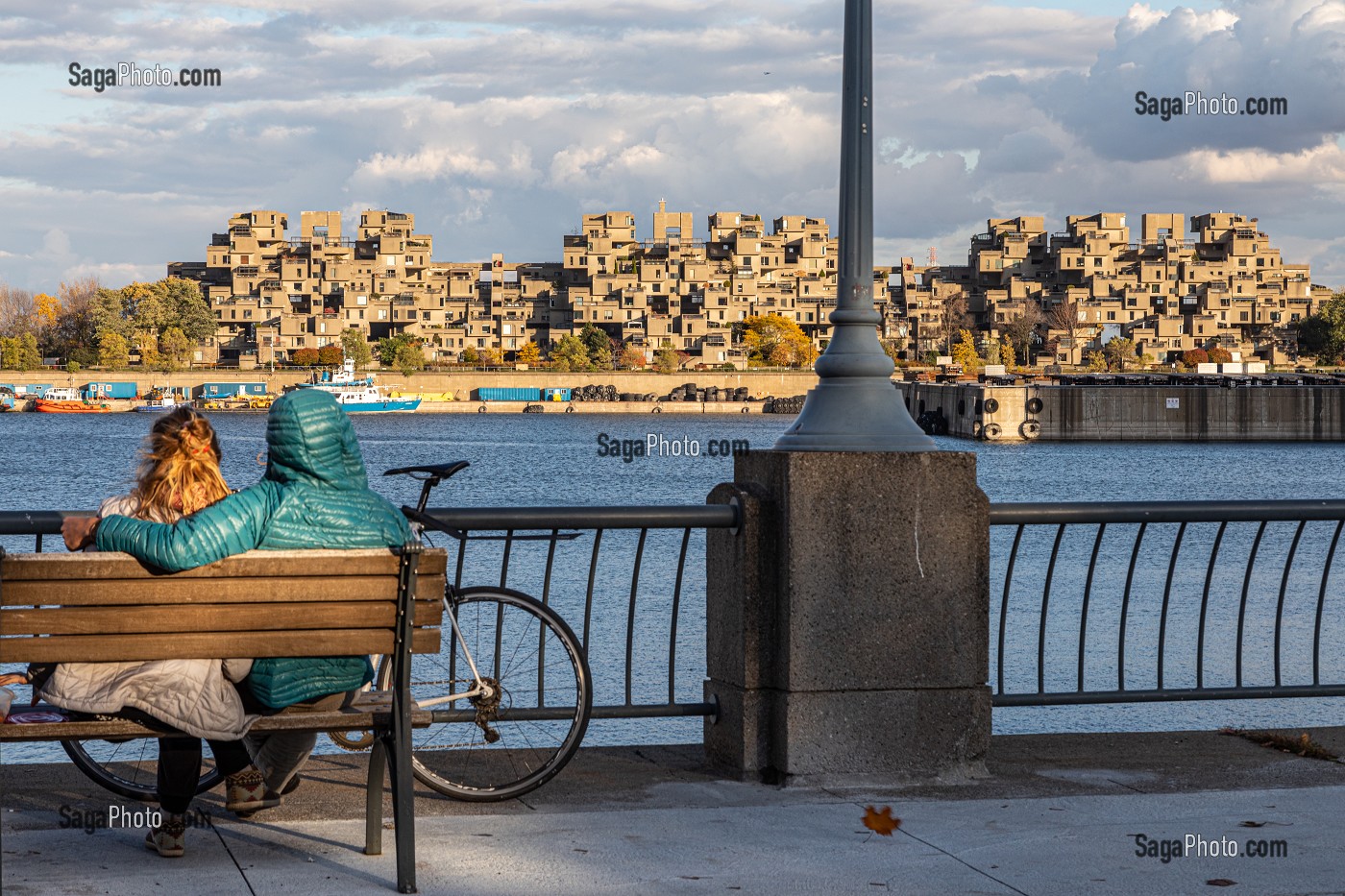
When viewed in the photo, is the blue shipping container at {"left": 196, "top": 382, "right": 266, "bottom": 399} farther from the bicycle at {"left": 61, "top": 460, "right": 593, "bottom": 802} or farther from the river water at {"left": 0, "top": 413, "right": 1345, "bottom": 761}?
the bicycle at {"left": 61, "top": 460, "right": 593, "bottom": 802}

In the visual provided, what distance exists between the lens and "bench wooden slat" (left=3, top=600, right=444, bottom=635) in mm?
4848

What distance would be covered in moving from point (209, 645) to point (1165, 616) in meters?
4.74

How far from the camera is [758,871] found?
538 cm

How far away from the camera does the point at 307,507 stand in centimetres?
539

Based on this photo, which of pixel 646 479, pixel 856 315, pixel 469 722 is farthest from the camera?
pixel 646 479

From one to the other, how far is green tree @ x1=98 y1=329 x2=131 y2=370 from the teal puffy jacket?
18568 cm

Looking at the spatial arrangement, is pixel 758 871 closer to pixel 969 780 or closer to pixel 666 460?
pixel 969 780

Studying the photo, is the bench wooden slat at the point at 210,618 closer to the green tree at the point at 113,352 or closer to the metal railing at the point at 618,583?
the metal railing at the point at 618,583

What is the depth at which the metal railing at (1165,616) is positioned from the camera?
7523 mm

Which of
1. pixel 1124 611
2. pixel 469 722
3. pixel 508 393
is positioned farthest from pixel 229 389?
pixel 469 722

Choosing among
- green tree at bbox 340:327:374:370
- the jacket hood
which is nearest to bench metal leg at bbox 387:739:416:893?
the jacket hood

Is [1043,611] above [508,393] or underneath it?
underneath

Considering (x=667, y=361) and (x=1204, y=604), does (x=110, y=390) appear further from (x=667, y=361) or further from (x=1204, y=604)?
(x=1204, y=604)

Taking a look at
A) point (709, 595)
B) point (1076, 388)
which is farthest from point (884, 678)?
point (1076, 388)
